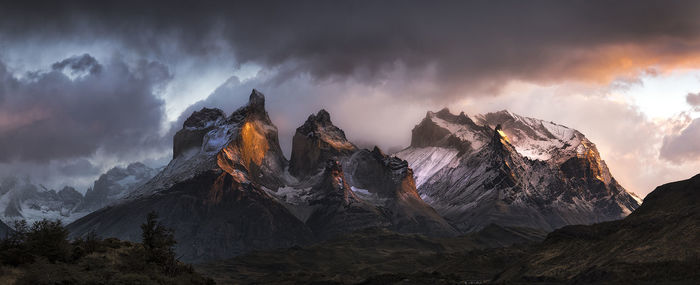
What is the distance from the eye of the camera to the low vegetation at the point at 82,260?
10089 centimetres

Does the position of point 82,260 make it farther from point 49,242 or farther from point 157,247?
point 157,247

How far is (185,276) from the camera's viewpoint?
4702 inches

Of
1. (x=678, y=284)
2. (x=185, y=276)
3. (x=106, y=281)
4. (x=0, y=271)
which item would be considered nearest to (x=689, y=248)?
(x=678, y=284)

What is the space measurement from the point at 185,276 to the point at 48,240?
71.4ft

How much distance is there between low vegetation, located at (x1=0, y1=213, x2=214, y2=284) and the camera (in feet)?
331

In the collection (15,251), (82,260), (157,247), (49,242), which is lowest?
(82,260)

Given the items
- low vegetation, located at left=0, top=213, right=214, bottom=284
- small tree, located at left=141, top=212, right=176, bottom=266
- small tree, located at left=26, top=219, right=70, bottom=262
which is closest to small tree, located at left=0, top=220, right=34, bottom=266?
low vegetation, located at left=0, top=213, right=214, bottom=284

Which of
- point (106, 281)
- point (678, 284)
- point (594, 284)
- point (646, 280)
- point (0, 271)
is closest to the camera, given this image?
point (0, 271)

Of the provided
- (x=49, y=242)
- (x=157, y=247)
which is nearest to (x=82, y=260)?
(x=49, y=242)

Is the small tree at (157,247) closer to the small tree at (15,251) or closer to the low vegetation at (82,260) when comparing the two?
the low vegetation at (82,260)

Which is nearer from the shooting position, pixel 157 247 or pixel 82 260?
pixel 82 260

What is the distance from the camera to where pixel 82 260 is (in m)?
110

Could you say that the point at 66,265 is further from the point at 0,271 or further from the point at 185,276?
the point at 185,276

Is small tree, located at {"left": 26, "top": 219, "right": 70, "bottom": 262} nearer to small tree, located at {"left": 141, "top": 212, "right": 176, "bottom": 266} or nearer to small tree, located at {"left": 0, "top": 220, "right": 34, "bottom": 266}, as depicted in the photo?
small tree, located at {"left": 0, "top": 220, "right": 34, "bottom": 266}
